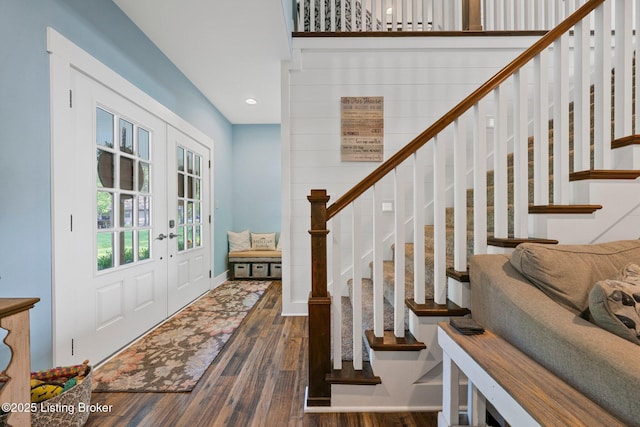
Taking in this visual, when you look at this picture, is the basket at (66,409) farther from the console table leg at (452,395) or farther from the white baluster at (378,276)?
the console table leg at (452,395)

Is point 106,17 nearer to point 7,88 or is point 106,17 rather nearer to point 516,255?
point 7,88

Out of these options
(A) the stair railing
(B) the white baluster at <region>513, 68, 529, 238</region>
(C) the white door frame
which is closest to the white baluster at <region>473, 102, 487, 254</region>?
(A) the stair railing

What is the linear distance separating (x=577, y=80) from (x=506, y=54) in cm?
167

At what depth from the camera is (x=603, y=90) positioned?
1.58m

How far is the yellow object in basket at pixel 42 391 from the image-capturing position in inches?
54.0

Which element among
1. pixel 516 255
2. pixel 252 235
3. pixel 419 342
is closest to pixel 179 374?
pixel 419 342

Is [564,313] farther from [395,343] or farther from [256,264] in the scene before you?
[256,264]

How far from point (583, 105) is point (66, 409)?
3.07 metres

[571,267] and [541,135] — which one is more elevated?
[541,135]

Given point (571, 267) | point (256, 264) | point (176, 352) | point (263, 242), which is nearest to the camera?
point (571, 267)

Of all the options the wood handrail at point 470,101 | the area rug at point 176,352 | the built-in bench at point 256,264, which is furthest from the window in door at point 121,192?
the built-in bench at point 256,264

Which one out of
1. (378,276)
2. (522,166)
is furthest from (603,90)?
(378,276)

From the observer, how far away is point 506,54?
2936 millimetres

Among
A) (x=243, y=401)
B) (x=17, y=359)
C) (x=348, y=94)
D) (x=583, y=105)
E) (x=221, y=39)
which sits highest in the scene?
(x=221, y=39)
